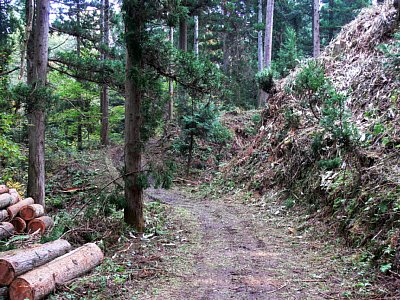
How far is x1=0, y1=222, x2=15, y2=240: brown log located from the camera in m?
7.50

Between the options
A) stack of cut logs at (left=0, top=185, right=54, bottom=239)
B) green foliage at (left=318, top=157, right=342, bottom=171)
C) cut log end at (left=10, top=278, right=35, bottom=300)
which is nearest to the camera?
cut log end at (left=10, top=278, right=35, bottom=300)

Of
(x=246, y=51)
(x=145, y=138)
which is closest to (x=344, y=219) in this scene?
(x=145, y=138)

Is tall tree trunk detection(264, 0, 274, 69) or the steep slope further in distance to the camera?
tall tree trunk detection(264, 0, 274, 69)

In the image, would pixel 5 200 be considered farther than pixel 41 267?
Yes

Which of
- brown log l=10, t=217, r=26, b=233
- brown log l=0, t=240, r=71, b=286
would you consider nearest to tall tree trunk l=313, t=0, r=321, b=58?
brown log l=10, t=217, r=26, b=233

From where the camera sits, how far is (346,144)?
573cm

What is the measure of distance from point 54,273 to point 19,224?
4167 mm

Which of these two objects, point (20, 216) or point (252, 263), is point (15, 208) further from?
point (252, 263)

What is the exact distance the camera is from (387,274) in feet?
15.0

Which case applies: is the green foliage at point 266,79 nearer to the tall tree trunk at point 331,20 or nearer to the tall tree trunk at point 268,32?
the tall tree trunk at point 268,32

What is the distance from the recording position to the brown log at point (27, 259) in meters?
4.45

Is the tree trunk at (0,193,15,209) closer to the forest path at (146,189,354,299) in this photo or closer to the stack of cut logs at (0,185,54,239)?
the stack of cut logs at (0,185,54,239)

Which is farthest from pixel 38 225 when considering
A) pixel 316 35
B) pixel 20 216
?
pixel 316 35

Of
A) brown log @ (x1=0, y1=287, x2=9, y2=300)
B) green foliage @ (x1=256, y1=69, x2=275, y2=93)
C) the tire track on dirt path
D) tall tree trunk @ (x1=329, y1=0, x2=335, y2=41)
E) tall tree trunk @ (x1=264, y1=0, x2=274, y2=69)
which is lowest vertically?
the tire track on dirt path
